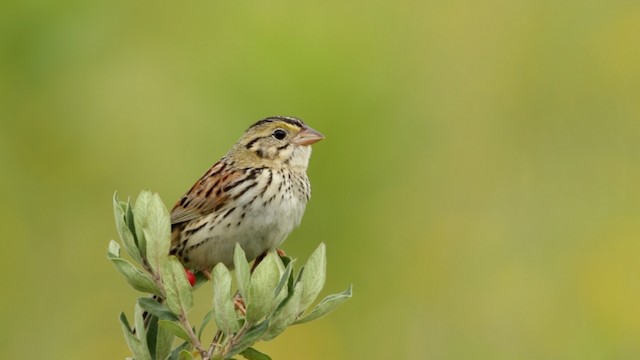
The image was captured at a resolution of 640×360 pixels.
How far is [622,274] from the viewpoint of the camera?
18.6 feet

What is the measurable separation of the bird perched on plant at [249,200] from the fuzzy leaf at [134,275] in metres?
0.80

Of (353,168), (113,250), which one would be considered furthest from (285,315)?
(353,168)

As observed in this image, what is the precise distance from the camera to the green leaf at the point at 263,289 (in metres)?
1.68

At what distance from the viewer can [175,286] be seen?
1.71 metres

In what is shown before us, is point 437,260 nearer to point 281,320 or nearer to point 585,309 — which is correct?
point 585,309

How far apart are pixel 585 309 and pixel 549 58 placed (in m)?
2.02

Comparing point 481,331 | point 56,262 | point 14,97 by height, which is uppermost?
point 14,97

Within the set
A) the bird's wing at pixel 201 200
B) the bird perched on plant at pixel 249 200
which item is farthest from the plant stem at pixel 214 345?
the bird's wing at pixel 201 200

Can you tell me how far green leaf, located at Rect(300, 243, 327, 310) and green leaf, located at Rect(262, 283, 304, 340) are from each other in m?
0.04

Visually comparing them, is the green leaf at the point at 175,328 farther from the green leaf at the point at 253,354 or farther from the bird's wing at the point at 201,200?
the bird's wing at the point at 201,200

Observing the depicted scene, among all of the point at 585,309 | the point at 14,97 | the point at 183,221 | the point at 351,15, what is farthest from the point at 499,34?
the point at 183,221

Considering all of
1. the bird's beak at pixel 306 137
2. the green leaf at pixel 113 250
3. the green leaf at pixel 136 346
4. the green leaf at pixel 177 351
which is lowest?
the green leaf at pixel 177 351

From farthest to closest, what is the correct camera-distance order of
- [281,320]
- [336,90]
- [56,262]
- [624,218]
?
1. [624,218]
2. [336,90]
3. [56,262]
4. [281,320]

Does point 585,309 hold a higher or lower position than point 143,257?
lower
